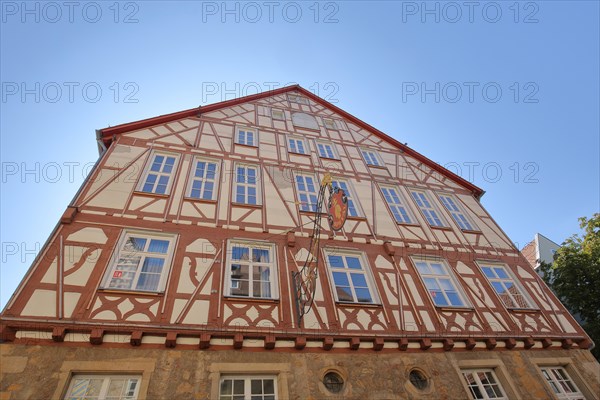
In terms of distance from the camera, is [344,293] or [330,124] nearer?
[344,293]

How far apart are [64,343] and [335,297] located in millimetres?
5082

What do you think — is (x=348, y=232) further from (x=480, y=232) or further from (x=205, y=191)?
(x=480, y=232)

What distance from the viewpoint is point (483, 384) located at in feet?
23.3

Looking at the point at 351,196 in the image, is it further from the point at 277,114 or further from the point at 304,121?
the point at 277,114

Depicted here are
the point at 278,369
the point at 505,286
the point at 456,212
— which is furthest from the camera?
the point at 456,212

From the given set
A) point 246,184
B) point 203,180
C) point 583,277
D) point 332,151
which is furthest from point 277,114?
point 583,277

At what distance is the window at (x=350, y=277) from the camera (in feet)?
25.2

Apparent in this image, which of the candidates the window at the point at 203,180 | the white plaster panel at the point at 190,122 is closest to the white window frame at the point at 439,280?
the window at the point at 203,180

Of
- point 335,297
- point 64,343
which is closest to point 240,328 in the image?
point 335,297

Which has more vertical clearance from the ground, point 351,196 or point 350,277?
point 351,196

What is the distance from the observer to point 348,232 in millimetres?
9305

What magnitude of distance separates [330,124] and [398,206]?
5.44 metres

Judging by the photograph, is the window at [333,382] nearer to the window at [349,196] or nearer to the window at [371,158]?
the window at [349,196]

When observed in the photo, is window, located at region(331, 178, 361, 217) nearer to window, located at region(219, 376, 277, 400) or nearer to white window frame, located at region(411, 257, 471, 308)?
white window frame, located at region(411, 257, 471, 308)
